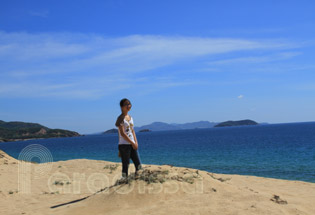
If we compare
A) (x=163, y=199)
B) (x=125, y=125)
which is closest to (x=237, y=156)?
(x=125, y=125)

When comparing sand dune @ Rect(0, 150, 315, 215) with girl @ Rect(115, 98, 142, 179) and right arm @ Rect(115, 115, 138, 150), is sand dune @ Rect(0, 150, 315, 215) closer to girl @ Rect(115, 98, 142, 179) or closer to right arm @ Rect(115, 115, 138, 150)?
girl @ Rect(115, 98, 142, 179)

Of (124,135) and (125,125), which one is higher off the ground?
(125,125)

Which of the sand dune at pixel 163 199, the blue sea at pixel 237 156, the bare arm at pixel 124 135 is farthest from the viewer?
the blue sea at pixel 237 156

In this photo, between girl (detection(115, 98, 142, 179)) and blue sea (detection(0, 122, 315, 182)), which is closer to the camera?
girl (detection(115, 98, 142, 179))

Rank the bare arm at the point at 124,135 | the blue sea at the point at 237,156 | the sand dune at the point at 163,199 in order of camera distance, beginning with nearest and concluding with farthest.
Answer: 1. the sand dune at the point at 163,199
2. the bare arm at the point at 124,135
3. the blue sea at the point at 237,156

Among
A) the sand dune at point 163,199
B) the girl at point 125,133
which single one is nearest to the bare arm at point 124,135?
the girl at point 125,133

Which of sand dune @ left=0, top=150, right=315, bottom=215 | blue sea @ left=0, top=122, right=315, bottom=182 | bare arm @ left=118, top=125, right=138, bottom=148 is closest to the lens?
sand dune @ left=0, top=150, right=315, bottom=215

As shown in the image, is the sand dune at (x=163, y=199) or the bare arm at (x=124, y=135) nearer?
the sand dune at (x=163, y=199)

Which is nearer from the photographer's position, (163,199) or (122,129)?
(163,199)

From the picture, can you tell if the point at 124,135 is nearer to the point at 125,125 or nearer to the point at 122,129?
the point at 122,129

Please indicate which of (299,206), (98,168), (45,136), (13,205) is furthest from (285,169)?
(45,136)

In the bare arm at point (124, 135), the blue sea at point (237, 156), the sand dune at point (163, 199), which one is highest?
the bare arm at point (124, 135)

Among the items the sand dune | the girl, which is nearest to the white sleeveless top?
the girl

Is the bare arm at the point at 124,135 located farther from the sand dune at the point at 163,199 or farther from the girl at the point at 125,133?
the sand dune at the point at 163,199
